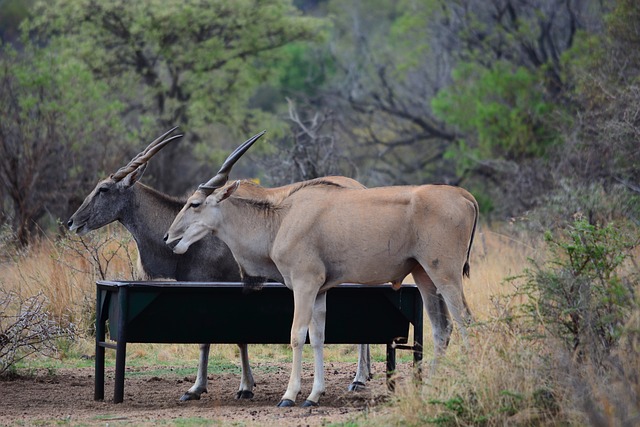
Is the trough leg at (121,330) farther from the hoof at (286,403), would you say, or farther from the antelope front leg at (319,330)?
the antelope front leg at (319,330)

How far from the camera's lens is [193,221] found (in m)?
8.87

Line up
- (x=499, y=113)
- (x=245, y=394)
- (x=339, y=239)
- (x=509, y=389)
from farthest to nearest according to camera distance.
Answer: (x=499, y=113)
(x=245, y=394)
(x=339, y=239)
(x=509, y=389)

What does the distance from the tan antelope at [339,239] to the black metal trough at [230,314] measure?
28cm

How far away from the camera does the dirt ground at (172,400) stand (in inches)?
308

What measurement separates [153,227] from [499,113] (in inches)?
506

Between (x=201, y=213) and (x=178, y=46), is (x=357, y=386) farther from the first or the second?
(x=178, y=46)

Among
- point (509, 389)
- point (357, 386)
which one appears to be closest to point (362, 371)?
point (357, 386)

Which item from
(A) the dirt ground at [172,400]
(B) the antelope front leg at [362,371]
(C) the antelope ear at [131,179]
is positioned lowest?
(A) the dirt ground at [172,400]

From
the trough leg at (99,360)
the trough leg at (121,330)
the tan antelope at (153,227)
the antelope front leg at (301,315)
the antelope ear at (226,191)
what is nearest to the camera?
the antelope front leg at (301,315)

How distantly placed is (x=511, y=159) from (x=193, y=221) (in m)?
13.7

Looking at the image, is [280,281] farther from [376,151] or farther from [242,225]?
[376,151]

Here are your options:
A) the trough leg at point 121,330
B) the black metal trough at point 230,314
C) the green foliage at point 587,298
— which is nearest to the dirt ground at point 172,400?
the trough leg at point 121,330

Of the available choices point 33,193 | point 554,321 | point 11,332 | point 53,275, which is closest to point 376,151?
point 33,193

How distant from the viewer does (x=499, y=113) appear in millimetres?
21641
